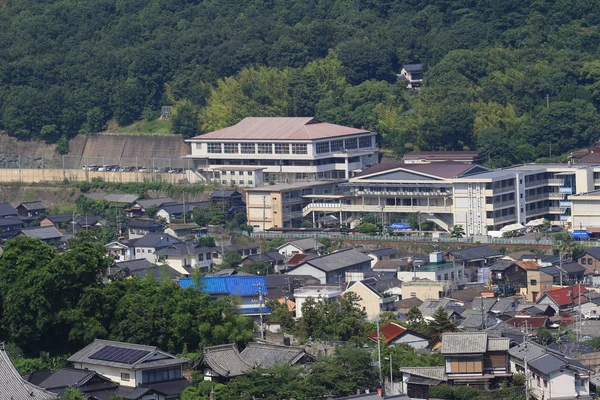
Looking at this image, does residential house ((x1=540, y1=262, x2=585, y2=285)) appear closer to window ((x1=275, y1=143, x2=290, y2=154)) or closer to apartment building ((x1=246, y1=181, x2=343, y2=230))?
apartment building ((x1=246, y1=181, x2=343, y2=230))

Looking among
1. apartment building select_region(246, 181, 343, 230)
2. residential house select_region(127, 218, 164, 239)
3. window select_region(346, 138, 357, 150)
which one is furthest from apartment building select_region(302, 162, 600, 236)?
residential house select_region(127, 218, 164, 239)

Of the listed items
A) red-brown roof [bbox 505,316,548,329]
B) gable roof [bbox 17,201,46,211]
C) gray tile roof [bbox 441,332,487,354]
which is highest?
gable roof [bbox 17,201,46,211]

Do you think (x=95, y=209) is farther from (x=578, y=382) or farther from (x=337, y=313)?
(x=578, y=382)

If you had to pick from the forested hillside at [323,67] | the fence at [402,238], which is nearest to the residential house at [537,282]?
the fence at [402,238]

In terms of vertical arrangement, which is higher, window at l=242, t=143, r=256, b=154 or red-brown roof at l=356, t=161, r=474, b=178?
window at l=242, t=143, r=256, b=154

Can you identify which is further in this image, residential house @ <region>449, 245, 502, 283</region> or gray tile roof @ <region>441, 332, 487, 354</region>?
residential house @ <region>449, 245, 502, 283</region>

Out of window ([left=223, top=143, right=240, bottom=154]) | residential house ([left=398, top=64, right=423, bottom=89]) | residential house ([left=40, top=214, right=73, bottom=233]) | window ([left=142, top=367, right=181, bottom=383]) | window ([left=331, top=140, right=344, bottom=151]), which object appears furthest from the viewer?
residential house ([left=398, top=64, right=423, bottom=89])

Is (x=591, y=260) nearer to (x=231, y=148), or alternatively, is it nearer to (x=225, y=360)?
(x=225, y=360)

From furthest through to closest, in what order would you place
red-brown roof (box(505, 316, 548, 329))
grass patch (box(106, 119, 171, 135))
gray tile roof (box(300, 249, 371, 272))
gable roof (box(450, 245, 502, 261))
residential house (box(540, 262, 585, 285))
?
grass patch (box(106, 119, 171, 135))
gable roof (box(450, 245, 502, 261))
gray tile roof (box(300, 249, 371, 272))
residential house (box(540, 262, 585, 285))
red-brown roof (box(505, 316, 548, 329))

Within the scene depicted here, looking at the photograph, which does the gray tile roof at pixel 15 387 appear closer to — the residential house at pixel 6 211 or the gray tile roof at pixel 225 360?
the gray tile roof at pixel 225 360
